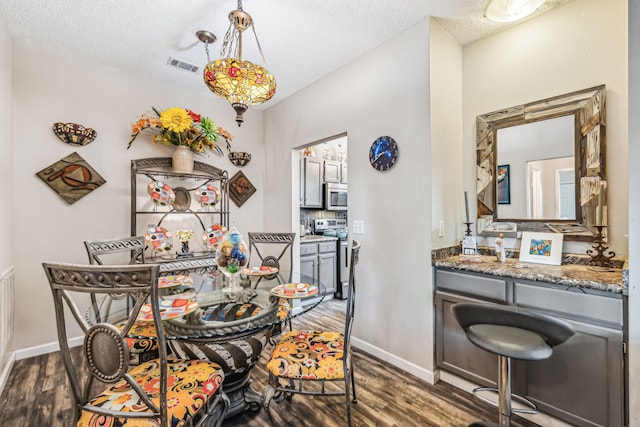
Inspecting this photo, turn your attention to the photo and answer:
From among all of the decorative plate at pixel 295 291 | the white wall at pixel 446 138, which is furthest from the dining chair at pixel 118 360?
the white wall at pixel 446 138

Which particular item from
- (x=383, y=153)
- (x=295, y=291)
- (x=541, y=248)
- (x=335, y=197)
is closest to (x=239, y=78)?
(x=383, y=153)

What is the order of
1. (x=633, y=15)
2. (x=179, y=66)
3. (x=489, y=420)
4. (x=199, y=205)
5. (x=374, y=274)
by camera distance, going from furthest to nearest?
(x=199, y=205) < (x=179, y=66) < (x=374, y=274) < (x=489, y=420) < (x=633, y=15)

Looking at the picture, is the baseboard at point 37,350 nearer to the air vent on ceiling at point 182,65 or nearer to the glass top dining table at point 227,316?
the glass top dining table at point 227,316

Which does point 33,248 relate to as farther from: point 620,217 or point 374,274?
point 620,217

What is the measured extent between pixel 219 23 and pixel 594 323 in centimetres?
317

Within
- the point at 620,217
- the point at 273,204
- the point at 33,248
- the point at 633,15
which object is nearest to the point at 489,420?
the point at 620,217

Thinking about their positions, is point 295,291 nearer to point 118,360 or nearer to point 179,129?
point 118,360

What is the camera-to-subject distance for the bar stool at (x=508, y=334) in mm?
1354

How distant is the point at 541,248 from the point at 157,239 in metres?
3.38

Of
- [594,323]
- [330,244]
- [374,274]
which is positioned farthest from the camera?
[330,244]

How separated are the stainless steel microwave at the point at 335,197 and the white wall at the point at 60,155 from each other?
241cm

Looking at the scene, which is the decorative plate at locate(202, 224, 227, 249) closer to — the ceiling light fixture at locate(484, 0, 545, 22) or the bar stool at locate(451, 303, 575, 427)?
the bar stool at locate(451, 303, 575, 427)

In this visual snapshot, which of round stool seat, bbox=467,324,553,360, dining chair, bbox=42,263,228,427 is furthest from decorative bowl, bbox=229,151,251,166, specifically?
round stool seat, bbox=467,324,553,360

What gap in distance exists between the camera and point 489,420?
180 centimetres
